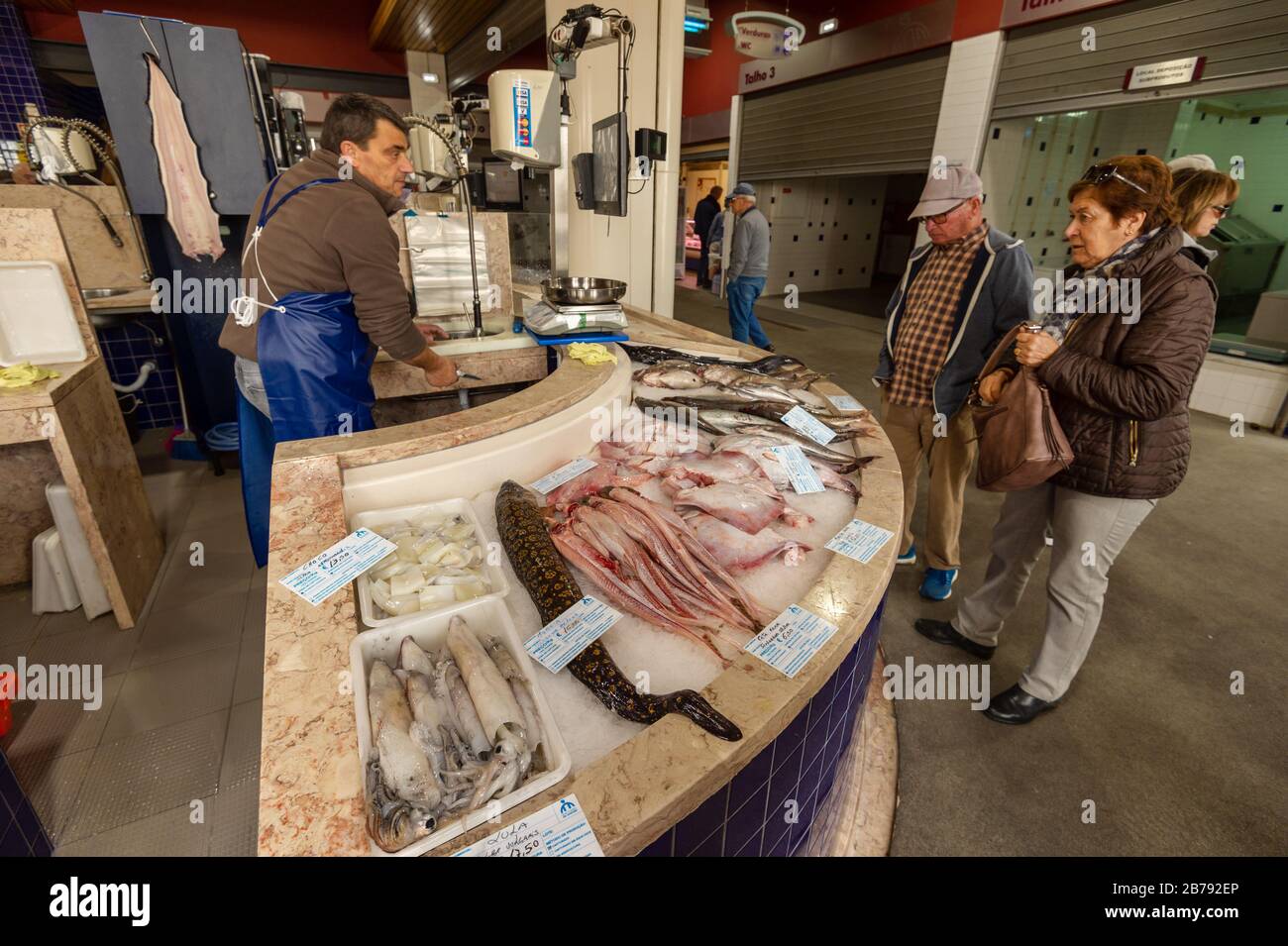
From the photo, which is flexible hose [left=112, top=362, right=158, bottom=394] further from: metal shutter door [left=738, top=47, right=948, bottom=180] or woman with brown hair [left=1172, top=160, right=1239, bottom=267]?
metal shutter door [left=738, top=47, right=948, bottom=180]

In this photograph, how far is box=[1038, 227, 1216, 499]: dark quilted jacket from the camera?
5.51 feet

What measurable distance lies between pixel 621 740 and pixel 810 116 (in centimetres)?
1087

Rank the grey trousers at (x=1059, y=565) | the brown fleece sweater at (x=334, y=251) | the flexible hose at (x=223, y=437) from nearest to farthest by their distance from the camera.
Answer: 1. the grey trousers at (x=1059, y=565)
2. the brown fleece sweater at (x=334, y=251)
3. the flexible hose at (x=223, y=437)

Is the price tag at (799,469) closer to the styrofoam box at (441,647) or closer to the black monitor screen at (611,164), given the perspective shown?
the styrofoam box at (441,647)

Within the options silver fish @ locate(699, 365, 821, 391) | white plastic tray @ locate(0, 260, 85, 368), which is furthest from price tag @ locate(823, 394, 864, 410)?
white plastic tray @ locate(0, 260, 85, 368)

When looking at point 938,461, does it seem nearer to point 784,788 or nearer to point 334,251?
point 784,788

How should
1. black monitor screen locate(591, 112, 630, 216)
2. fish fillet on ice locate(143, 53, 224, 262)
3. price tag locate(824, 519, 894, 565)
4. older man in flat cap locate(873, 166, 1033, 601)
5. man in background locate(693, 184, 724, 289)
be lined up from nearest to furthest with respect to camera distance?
price tag locate(824, 519, 894, 565) < older man in flat cap locate(873, 166, 1033, 601) < black monitor screen locate(591, 112, 630, 216) < fish fillet on ice locate(143, 53, 224, 262) < man in background locate(693, 184, 724, 289)

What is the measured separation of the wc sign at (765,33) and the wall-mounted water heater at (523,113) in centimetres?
420

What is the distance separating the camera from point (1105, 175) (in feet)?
5.97

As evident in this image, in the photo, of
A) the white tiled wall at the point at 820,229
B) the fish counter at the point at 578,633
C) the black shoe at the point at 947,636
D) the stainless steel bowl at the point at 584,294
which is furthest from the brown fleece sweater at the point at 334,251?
the white tiled wall at the point at 820,229

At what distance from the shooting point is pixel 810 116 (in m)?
9.43

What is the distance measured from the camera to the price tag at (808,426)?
215 cm
